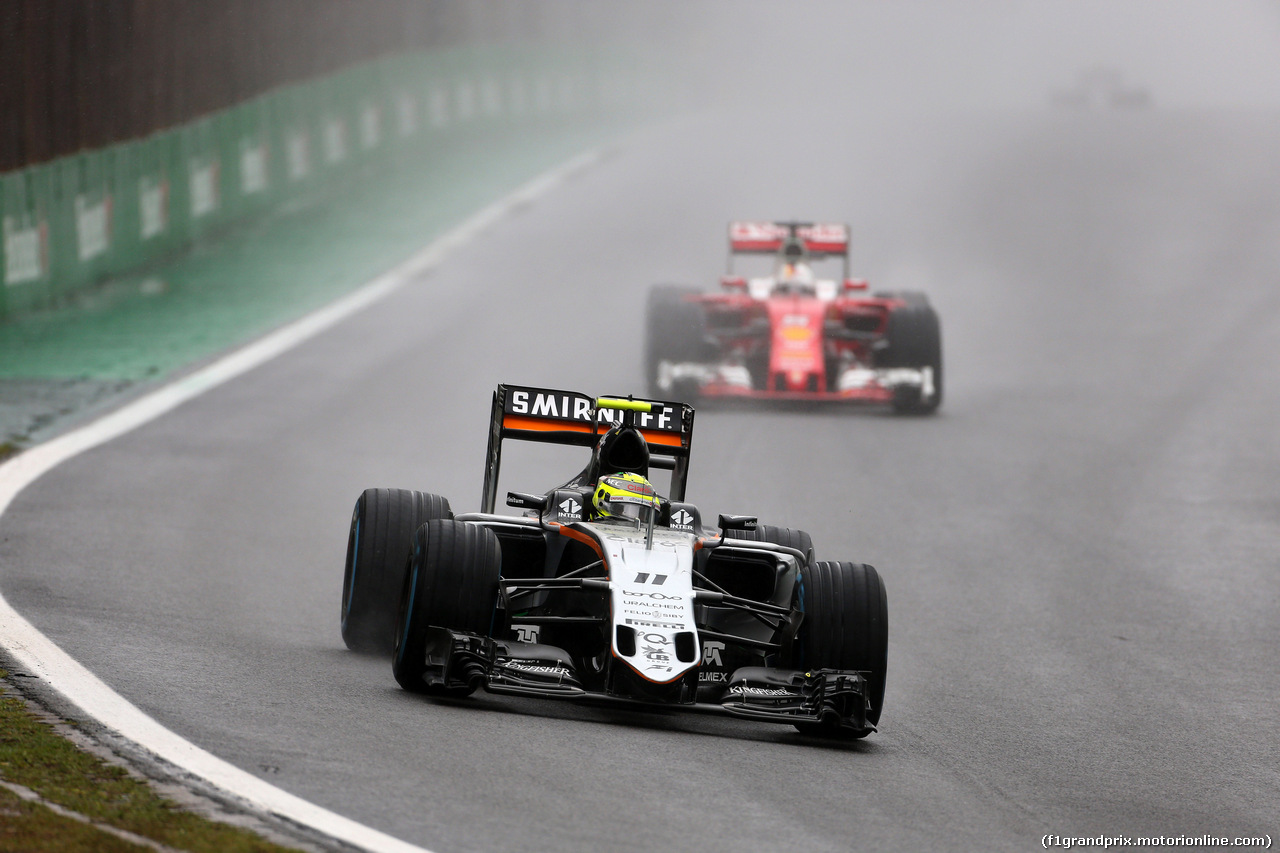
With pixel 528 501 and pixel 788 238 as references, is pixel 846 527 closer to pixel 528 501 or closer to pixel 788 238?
pixel 528 501

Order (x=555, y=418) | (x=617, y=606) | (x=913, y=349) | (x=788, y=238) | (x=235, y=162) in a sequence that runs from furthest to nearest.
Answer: (x=235, y=162) → (x=788, y=238) → (x=913, y=349) → (x=555, y=418) → (x=617, y=606)

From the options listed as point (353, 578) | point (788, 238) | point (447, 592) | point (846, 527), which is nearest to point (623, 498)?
point (447, 592)

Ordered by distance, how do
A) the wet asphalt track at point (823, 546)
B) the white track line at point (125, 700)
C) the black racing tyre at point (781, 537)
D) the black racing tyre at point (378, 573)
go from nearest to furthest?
the white track line at point (125, 700)
the wet asphalt track at point (823, 546)
the black racing tyre at point (378, 573)
the black racing tyre at point (781, 537)

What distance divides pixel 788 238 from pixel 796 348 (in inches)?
66.7

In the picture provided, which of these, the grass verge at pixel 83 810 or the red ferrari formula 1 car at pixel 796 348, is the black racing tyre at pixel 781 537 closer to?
the grass verge at pixel 83 810

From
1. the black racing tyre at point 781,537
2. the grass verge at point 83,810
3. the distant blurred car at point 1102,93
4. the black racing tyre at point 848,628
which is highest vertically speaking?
the distant blurred car at point 1102,93

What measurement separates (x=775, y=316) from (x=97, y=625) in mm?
11042

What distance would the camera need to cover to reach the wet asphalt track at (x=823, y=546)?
748 cm

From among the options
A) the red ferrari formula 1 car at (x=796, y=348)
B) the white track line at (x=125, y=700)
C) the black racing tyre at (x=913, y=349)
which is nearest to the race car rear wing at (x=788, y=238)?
the red ferrari formula 1 car at (x=796, y=348)

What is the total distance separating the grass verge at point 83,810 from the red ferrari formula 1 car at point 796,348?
1285cm

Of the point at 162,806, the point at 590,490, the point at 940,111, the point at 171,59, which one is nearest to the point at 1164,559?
the point at 590,490

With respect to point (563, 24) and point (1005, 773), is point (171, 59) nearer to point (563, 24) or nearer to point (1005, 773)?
point (1005, 773)

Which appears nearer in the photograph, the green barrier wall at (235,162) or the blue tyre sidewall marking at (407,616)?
the blue tyre sidewall marking at (407,616)

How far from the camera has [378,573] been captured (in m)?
9.94
